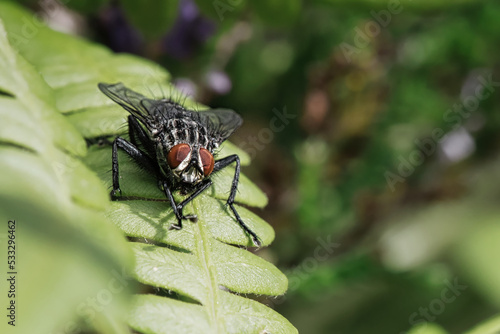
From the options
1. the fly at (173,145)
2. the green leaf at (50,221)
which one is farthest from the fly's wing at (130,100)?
the green leaf at (50,221)

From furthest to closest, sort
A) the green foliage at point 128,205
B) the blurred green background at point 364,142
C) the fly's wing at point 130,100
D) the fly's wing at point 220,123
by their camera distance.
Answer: the blurred green background at point 364,142 → the fly's wing at point 220,123 → the fly's wing at point 130,100 → the green foliage at point 128,205

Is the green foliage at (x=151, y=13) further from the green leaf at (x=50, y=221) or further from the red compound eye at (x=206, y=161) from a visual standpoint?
the green leaf at (x=50, y=221)

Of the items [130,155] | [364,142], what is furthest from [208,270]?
[364,142]

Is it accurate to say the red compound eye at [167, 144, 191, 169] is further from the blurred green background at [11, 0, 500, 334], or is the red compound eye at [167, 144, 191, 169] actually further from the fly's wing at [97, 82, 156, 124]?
the blurred green background at [11, 0, 500, 334]

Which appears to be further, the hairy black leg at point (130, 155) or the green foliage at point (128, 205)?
the hairy black leg at point (130, 155)

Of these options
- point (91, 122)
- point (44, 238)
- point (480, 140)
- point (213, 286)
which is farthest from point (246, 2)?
point (480, 140)

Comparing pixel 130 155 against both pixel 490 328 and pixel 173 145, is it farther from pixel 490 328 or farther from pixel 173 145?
pixel 490 328
